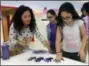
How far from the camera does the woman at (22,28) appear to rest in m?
1.64

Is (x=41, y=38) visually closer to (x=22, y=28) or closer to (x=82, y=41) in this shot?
(x=22, y=28)

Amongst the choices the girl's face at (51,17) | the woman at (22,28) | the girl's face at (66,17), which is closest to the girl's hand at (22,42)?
the woman at (22,28)

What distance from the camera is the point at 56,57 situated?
4.74 feet

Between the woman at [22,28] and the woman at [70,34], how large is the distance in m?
0.21

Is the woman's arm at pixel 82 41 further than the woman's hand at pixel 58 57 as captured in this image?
Yes

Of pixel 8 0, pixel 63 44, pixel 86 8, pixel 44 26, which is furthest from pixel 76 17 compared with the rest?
pixel 8 0

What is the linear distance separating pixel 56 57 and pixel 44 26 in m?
1.21

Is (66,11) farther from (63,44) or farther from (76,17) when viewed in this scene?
(63,44)

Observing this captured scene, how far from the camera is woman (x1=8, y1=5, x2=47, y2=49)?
1.64 m

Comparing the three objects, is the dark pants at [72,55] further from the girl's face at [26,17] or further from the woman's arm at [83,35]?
the girl's face at [26,17]

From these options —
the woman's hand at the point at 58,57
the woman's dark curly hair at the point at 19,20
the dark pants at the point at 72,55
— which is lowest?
the dark pants at the point at 72,55

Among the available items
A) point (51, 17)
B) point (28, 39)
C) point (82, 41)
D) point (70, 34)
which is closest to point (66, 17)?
point (70, 34)

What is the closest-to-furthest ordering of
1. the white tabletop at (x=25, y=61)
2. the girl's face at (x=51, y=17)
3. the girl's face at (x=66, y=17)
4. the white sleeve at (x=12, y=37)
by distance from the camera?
the white tabletop at (x=25, y=61) → the girl's face at (x=66, y=17) → the white sleeve at (x=12, y=37) → the girl's face at (x=51, y=17)

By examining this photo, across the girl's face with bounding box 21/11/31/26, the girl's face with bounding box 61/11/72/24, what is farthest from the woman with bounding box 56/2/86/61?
the girl's face with bounding box 21/11/31/26
